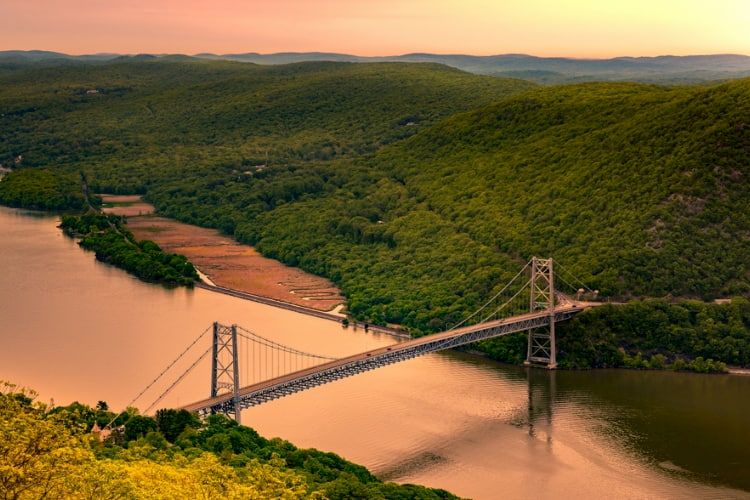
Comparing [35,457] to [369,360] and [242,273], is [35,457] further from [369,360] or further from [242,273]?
[242,273]

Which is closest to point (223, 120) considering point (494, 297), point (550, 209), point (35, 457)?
point (550, 209)

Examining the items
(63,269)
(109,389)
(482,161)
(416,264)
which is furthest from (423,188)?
(109,389)

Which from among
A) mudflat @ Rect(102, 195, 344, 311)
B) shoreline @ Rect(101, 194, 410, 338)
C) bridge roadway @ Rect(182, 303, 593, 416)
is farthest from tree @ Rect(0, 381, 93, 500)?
mudflat @ Rect(102, 195, 344, 311)

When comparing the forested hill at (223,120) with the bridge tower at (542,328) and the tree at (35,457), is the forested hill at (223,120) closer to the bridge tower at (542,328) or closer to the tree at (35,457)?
the bridge tower at (542,328)

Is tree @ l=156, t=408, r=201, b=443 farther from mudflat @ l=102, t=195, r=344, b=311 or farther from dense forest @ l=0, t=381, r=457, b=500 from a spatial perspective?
mudflat @ l=102, t=195, r=344, b=311

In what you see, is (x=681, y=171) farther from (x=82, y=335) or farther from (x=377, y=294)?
(x=82, y=335)

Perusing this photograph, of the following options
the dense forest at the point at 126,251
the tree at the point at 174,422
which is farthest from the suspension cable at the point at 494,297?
the dense forest at the point at 126,251
